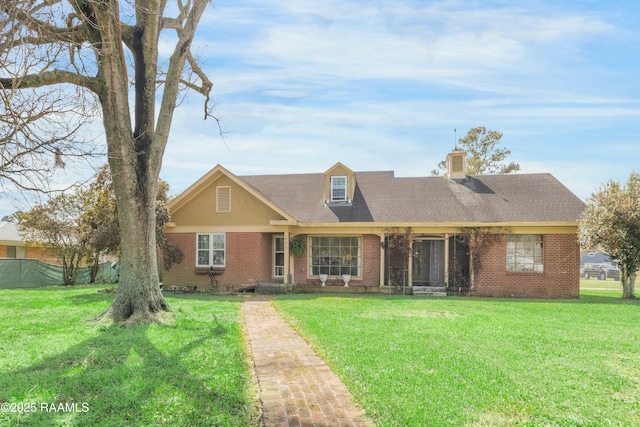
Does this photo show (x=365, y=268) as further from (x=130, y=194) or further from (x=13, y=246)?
(x=13, y=246)

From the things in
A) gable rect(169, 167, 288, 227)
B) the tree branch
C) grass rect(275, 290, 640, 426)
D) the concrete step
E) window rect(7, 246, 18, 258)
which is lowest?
the concrete step

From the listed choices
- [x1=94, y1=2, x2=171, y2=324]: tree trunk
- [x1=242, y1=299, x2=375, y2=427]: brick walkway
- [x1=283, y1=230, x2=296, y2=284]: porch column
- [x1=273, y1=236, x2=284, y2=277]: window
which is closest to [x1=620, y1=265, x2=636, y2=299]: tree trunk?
[x1=283, y1=230, x2=296, y2=284]: porch column

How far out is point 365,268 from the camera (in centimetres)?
1830

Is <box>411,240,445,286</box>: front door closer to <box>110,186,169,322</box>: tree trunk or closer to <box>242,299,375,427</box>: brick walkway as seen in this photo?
<box>242,299,375,427</box>: brick walkway

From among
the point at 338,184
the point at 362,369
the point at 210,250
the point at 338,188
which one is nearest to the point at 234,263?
the point at 210,250

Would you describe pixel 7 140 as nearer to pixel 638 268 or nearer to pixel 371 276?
pixel 371 276

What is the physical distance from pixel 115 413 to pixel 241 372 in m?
1.76

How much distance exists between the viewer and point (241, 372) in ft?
18.8

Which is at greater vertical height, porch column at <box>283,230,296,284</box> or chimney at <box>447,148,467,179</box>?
chimney at <box>447,148,467,179</box>

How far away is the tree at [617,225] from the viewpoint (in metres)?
15.5

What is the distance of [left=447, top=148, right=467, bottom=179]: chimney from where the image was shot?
21047mm

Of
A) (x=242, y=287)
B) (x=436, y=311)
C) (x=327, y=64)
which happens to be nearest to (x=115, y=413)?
(x=436, y=311)

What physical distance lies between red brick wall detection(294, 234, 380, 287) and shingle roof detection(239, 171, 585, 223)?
1.05 metres

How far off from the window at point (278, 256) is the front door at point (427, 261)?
581 centimetres
